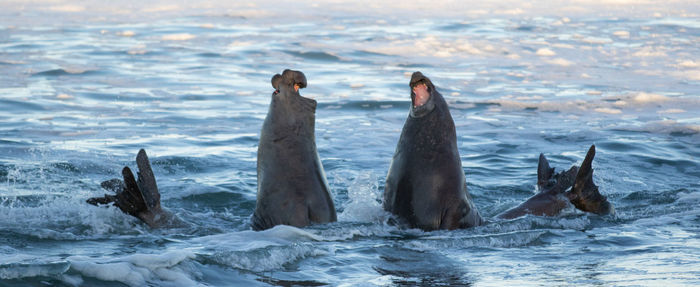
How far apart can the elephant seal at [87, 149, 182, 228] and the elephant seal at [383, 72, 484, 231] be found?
1679mm

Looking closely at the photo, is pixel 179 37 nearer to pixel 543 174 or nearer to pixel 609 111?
pixel 609 111

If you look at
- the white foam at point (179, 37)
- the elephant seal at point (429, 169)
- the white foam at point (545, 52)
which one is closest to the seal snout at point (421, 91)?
the elephant seal at point (429, 169)

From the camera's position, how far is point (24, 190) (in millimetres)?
8195

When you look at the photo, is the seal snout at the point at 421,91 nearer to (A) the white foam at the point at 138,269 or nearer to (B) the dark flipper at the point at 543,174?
(B) the dark flipper at the point at 543,174

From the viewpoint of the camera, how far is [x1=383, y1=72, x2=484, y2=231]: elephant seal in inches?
247

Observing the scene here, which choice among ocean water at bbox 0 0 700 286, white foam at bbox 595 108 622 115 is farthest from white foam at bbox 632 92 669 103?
white foam at bbox 595 108 622 115

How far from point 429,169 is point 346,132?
19.3 feet

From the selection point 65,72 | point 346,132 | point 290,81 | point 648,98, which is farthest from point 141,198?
point 65,72

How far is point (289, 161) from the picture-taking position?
6105mm

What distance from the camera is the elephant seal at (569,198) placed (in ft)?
23.5

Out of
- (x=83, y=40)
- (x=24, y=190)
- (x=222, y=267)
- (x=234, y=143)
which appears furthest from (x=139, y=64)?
(x=222, y=267)

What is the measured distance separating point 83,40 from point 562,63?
34.4ft

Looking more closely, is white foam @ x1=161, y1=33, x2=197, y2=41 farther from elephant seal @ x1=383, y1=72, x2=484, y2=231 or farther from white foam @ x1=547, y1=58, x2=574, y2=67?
elephant seal @ x1=383, y1=72, x2=484, y2=231

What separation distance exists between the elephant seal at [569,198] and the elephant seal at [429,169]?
0.93 meters
